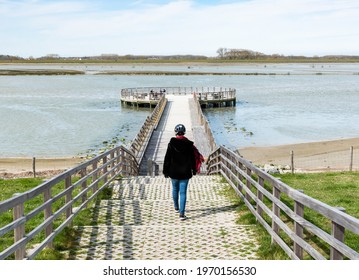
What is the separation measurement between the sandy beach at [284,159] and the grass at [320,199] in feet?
33.2

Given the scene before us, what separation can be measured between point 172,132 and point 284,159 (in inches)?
274

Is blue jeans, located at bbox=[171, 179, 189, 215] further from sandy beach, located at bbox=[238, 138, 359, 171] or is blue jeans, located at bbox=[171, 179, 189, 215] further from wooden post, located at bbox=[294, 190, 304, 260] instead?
sandy beach, located at bbox=[238, 138, 359, 171]

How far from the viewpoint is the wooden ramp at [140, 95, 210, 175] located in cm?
2320

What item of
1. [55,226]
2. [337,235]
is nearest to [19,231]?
[55,226]

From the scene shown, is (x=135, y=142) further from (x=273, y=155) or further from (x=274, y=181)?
(x=274, y=181)

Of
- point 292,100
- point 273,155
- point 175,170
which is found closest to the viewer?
point 175,170

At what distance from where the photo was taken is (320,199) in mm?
11242

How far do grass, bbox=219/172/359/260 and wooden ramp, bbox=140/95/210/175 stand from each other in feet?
22.2

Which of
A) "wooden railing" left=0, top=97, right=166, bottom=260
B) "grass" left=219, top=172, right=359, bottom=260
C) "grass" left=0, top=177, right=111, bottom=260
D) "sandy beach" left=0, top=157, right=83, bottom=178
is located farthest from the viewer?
"sandy beach" left=0, top=157, right=83, bottom=178

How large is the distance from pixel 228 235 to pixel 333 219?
3098mm

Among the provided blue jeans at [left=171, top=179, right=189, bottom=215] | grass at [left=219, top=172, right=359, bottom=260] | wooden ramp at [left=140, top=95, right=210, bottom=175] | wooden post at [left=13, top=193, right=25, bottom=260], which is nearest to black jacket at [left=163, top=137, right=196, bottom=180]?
blue jeans at [left=171, top=179, right=189, bottom=215]

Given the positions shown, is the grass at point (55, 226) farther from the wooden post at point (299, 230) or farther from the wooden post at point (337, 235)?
the wooden post at point (337, 235)

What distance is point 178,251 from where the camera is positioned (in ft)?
22.1

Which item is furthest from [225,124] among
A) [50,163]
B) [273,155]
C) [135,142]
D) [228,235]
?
[228,235]
